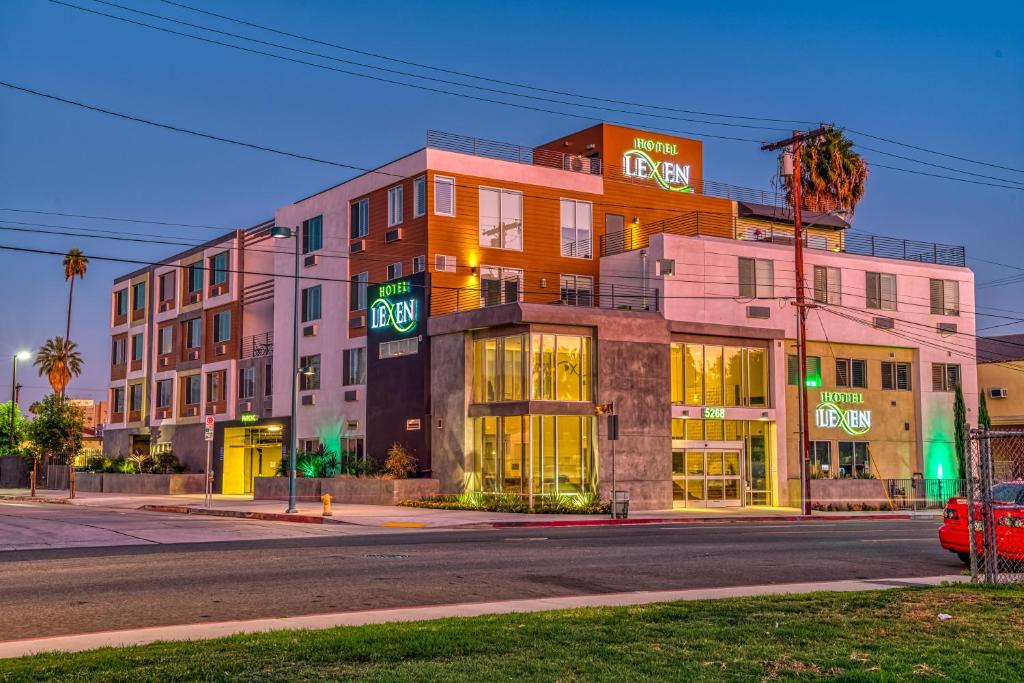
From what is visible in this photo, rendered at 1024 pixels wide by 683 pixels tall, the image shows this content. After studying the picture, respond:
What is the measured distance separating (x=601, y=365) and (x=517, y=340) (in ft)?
10.6

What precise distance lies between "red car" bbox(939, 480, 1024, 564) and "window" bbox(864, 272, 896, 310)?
31.1 meters

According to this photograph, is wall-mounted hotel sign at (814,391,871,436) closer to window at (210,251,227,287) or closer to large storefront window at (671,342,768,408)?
large storefront window at (671,342,768,408)

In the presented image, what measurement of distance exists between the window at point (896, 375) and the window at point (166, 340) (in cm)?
4063

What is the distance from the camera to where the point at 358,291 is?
48.4m

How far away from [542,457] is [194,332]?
103 ft

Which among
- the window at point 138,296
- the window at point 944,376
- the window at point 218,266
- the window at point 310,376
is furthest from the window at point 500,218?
the window at point 138,296

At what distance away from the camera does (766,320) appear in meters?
45.2

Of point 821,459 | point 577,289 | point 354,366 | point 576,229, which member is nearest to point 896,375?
point 821,459

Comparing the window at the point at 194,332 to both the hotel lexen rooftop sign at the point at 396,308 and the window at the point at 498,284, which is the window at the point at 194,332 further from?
the window at the point at 498,284

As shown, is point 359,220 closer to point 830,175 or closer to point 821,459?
point 821,459

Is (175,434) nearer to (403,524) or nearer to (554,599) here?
(403,524)

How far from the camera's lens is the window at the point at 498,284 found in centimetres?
4500

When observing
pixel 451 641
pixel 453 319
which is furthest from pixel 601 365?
pixel 451 641

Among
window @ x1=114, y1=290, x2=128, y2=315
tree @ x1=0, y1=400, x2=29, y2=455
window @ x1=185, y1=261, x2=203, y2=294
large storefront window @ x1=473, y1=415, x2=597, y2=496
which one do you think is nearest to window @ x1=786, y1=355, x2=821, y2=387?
large storefront window @ x1=473, y1=415, x2=597, y2=496
